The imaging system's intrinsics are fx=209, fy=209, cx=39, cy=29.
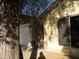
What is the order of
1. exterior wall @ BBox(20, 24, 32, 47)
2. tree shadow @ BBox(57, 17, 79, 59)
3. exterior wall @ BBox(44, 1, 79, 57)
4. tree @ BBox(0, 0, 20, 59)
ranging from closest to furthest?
tree @ BBox(0, 0, 20, 59) → exterior wall @ BBox(44, 1, 79, 57) → tree shadow @ BBox(57, 17, 79, 59) → exterior wall @ BBox(20, 24, 32, 47)

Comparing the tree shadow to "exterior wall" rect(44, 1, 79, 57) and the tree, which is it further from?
the tree

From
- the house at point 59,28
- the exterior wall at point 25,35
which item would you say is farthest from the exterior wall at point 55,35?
the exterior wall at point 25,35

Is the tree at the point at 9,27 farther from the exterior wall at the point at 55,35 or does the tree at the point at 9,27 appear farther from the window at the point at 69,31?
the window at the point at 69,31

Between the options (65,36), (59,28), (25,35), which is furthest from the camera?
(25,35)

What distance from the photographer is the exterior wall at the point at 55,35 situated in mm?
11605

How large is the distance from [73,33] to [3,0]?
8.22 m

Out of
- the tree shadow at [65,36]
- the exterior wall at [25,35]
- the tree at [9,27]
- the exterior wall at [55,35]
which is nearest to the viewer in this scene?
the tree at [9,27]

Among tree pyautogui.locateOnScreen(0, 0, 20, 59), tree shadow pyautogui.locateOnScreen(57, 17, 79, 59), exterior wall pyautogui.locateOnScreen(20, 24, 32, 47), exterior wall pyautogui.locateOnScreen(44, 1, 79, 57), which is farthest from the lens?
exterior wall pyautogui.locateOnScreen(20, 24, 32, 47)

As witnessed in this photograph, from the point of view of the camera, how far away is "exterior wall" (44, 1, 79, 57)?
11.6m

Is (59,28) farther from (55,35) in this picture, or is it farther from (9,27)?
(9,27)

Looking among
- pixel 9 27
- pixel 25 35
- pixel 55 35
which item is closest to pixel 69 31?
pixel 55 35

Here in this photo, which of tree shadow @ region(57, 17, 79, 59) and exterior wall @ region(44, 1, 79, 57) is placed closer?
exterior wall @ region(44, 1, 79, 57)

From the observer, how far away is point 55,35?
515 inches

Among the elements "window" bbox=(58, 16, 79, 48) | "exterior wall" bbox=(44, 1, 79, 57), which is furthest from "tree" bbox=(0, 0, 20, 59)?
"window" bbox=(58, 16, 79, 48)
